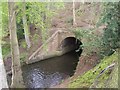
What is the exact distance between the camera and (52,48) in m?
18.0

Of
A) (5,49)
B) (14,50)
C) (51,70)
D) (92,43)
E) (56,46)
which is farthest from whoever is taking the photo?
(56,46)

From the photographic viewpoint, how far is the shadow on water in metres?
13.2

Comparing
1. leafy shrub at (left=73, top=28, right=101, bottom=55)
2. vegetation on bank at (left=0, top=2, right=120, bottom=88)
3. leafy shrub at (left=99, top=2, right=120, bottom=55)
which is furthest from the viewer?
leafy shrub at (left=73, top=28, right=101, bottom=55)

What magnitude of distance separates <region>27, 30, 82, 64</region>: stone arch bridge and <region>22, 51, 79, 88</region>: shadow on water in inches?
16.1

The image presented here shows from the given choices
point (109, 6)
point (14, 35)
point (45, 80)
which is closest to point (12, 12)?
point (14, 35)

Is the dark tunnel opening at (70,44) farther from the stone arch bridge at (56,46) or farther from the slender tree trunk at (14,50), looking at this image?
the slender tree trunk at (14,50)

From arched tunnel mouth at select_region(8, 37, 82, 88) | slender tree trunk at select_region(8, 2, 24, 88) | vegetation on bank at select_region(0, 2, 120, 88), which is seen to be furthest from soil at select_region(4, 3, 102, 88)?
slender tree trunk at select_region(8, 2, 24, 88)

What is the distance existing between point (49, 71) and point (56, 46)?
3.81m

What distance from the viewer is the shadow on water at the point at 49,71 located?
43.2 ft

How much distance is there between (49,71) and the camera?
1494 centimetres

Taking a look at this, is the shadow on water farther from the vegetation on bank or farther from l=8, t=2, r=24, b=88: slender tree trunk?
l=8, t=2, r=24, b=88: slender tree trunk

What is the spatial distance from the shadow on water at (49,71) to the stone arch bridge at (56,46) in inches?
16.1

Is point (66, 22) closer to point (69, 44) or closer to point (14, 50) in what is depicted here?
point (69, 44)

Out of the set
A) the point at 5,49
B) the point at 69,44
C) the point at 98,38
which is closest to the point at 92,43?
the point at 98,38
